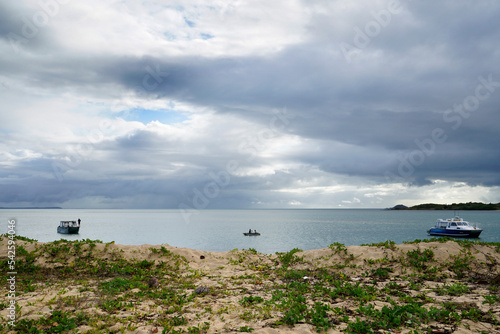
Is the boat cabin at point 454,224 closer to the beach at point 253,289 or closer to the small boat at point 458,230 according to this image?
the small boat at point 458,230


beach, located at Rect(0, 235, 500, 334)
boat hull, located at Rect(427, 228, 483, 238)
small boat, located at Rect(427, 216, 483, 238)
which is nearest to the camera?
beach, located at Rect(0, 235, 500, 334)

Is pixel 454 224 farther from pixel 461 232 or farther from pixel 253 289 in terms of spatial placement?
pixel 253 289

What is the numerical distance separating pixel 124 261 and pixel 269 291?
8305mm

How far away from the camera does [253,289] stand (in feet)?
38.5

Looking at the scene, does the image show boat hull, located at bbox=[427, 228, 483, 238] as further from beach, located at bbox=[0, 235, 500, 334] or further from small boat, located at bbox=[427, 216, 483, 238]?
beach, located at bbox=[0, 235, 500, 334]

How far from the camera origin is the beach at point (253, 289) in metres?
8.05

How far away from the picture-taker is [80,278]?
13312 mm

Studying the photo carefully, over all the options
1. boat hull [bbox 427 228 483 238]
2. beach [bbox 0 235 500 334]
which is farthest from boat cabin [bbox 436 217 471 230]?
beach [bbox 0 235 500 334]

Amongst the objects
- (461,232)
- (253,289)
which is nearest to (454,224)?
(461,232)

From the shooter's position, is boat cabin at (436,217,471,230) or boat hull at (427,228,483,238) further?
boat cabin at (436,217,471,230)

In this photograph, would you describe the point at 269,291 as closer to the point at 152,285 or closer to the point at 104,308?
the point at 152,285

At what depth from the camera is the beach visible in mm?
8055

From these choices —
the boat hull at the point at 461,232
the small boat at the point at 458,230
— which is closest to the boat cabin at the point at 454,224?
the small boat at the point at 458,230

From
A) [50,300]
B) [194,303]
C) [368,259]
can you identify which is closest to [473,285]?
[368,259]
